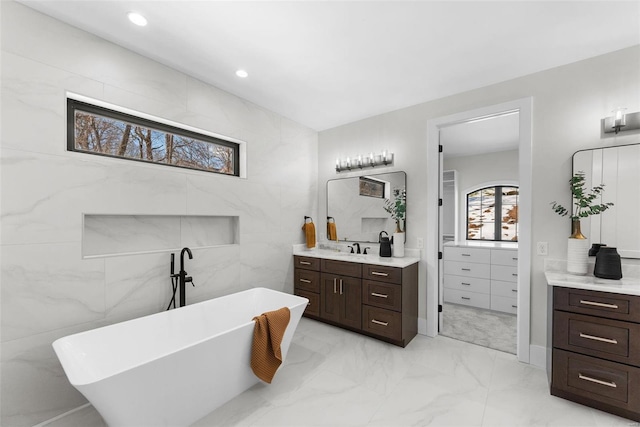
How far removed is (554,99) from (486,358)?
8.08 feet

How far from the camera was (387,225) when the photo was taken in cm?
339

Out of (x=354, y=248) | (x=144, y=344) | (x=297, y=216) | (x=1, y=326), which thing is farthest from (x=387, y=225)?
(x=1, y=326)

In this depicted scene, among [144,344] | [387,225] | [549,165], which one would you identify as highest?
[549,165]

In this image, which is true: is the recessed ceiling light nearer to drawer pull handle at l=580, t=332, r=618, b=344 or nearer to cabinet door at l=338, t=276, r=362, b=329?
cabinet door at l=338, t=276, r=362, b=329

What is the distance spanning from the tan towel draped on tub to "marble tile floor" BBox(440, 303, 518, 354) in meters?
2.11

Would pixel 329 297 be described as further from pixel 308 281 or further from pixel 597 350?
pixel 597 350

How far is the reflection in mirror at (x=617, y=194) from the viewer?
207cm

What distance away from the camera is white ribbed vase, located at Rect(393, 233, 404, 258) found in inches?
123

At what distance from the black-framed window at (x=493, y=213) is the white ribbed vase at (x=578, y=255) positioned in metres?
2.76

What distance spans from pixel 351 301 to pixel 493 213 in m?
3.43

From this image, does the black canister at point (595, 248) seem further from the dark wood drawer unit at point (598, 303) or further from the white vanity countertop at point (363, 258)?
the white vanity countertop at point (363, 258)

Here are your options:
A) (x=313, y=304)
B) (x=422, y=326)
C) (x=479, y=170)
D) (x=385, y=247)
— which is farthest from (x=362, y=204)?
(x=479, y=170)

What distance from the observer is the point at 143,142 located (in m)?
2.38

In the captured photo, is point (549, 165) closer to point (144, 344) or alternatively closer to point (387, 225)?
point (387, 225)
